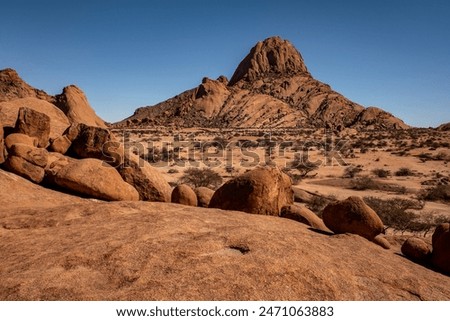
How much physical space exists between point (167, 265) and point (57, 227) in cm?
211

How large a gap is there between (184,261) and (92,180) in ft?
11.7

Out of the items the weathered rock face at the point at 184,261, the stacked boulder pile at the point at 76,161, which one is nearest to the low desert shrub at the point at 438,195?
the weathered rock face at the point at 184,261

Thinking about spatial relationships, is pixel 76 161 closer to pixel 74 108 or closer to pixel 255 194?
pixel 255 194

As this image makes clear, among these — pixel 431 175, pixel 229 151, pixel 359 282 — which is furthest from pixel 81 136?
pixel 229 151

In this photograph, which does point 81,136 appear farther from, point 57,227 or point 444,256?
point 444,256

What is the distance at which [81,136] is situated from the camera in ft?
25.5

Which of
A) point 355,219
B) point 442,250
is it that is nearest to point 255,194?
point 355,219

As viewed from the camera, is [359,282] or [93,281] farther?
[359,282]

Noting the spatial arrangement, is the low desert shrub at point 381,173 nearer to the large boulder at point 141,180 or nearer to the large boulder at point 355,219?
the large boulder at point 355,219

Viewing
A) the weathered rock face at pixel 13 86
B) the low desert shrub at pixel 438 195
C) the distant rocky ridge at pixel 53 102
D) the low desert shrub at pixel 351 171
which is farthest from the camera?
the weathered rock face at pixel 13 86

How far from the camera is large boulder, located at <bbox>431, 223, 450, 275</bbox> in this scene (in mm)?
5027

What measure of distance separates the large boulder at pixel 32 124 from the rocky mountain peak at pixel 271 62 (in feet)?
246

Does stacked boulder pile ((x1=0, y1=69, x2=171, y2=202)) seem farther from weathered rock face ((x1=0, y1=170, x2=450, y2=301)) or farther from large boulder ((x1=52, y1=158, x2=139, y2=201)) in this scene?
weathered rock face ((x1=0, y1=170, x2=450, y2=301))

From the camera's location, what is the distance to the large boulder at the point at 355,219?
595 centimetres
